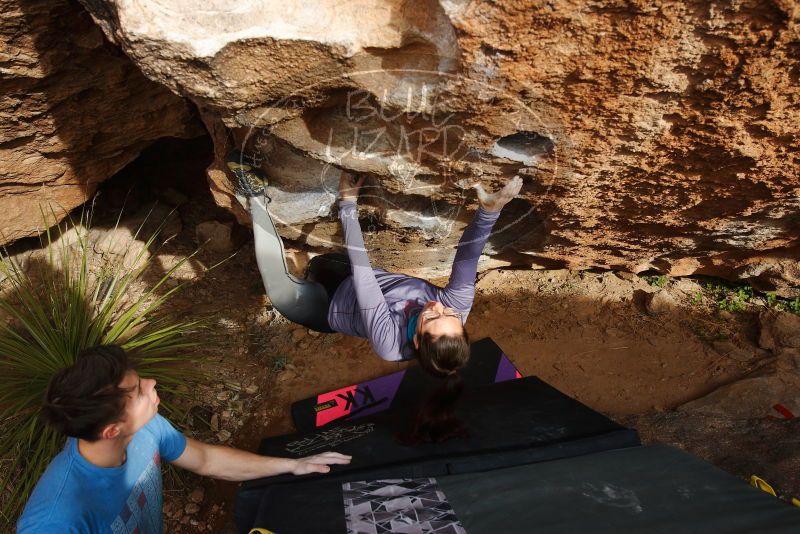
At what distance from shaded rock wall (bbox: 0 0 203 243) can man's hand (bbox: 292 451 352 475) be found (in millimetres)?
2163

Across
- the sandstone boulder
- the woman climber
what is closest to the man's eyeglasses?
the woman climber

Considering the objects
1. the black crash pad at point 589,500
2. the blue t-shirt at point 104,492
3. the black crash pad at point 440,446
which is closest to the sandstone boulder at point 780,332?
the black crash pad at point 440,446

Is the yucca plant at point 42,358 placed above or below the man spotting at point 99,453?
below

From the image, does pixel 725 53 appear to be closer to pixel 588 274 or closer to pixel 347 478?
pixel 347 478

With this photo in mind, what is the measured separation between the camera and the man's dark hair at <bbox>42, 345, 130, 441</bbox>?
147 centimetres

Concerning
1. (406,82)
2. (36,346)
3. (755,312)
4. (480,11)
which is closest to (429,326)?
(406,82)

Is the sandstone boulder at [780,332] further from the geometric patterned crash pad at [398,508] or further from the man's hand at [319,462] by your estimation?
the man's hand at [319,462]

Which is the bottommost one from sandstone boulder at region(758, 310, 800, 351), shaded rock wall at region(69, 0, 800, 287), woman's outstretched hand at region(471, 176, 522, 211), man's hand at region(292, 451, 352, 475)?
man's hand at region(292, 451, 352, 475)

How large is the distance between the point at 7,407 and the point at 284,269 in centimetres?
165

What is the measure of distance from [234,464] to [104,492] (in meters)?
0.54

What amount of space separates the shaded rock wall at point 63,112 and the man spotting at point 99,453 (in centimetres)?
160

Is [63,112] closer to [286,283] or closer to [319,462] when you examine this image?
[286,283]

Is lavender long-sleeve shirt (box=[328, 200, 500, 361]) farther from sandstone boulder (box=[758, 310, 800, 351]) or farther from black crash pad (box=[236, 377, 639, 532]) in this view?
sandstone boulder (box=[758, 310, 800, 351])

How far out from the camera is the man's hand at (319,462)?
2.12 meters
